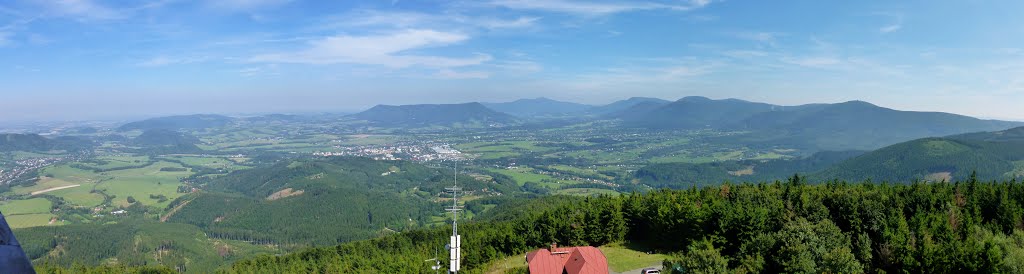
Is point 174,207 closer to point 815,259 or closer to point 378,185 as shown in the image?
point 378,185

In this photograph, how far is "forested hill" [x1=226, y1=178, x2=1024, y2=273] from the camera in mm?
26609

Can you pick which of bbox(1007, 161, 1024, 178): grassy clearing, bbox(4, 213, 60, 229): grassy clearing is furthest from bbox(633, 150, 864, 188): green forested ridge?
bbox(4, 213, 60, 229): grassy clearing

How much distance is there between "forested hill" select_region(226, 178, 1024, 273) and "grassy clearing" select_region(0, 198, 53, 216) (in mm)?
123247

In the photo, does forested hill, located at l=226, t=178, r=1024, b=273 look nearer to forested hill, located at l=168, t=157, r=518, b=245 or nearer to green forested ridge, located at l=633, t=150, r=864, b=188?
forested hill, located at l=168, t=157, r=518, b=245

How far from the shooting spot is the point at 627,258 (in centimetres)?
4184

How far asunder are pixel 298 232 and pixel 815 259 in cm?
12290

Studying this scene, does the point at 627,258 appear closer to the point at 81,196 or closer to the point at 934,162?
the point at 934,162

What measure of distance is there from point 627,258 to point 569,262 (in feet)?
25.6

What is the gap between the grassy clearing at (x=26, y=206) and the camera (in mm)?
132812

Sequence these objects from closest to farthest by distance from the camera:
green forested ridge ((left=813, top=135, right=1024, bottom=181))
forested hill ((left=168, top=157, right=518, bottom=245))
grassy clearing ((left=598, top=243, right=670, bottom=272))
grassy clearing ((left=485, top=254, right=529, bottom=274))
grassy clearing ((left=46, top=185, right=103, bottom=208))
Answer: grassy clearing ((left=598, top=243, right=670, bottom=272)) → grassy clearing ((left=485, top=254, right=529, bottom=274)) → forested hill ((left=168, top=157, right=518, bottom=245)) → green forested ridge ((left=813, top=135, right=1024, bottom=181)) → grassy clearing ((left=46, top=185, right=103, bottom=208))

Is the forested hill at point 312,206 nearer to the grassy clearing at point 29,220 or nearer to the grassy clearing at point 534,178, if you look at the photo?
the grassy clearing at point 534,178

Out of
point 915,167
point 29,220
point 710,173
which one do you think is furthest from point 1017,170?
point 29,220

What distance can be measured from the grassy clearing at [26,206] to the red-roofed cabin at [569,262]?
507 feet

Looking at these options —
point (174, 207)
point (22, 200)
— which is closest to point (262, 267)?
point (174, 207)
